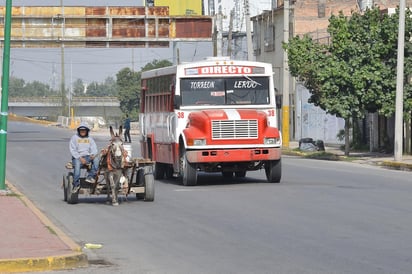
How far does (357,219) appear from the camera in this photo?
1703 centimetres

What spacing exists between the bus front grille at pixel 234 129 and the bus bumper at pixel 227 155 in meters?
0.35

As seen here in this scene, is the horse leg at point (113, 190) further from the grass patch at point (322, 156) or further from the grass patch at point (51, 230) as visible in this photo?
the grass patch at point (322, 156)

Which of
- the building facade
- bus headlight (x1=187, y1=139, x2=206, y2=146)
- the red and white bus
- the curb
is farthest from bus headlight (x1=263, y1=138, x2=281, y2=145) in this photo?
the building facade

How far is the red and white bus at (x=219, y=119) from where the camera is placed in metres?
24.8

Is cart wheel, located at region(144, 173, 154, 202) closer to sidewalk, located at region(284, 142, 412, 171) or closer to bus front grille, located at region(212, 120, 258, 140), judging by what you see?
bus front grille, located at region(212, 120, 258, 140)

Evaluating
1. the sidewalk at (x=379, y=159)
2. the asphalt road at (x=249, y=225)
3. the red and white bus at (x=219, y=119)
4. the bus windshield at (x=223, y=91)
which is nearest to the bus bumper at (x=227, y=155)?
the red and white bus at (x=219, y=119)

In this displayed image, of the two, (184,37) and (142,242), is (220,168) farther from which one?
(184,37)

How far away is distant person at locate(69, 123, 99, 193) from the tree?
65.1ft

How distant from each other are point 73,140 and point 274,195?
4.78 meters

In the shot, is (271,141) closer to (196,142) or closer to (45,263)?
(196,142)

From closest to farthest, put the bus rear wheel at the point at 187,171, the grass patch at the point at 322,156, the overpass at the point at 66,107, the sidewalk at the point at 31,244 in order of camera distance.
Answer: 1. the sidewalk at the point at 31,244
2. the bus rear wheel at the point at 187,171
3. the grass patch at the point at 322,156
4. the overpass at the point at 66,107

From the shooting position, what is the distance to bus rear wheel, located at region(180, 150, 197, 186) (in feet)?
82.4

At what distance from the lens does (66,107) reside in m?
143

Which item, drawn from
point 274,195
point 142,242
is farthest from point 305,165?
point 142,242
